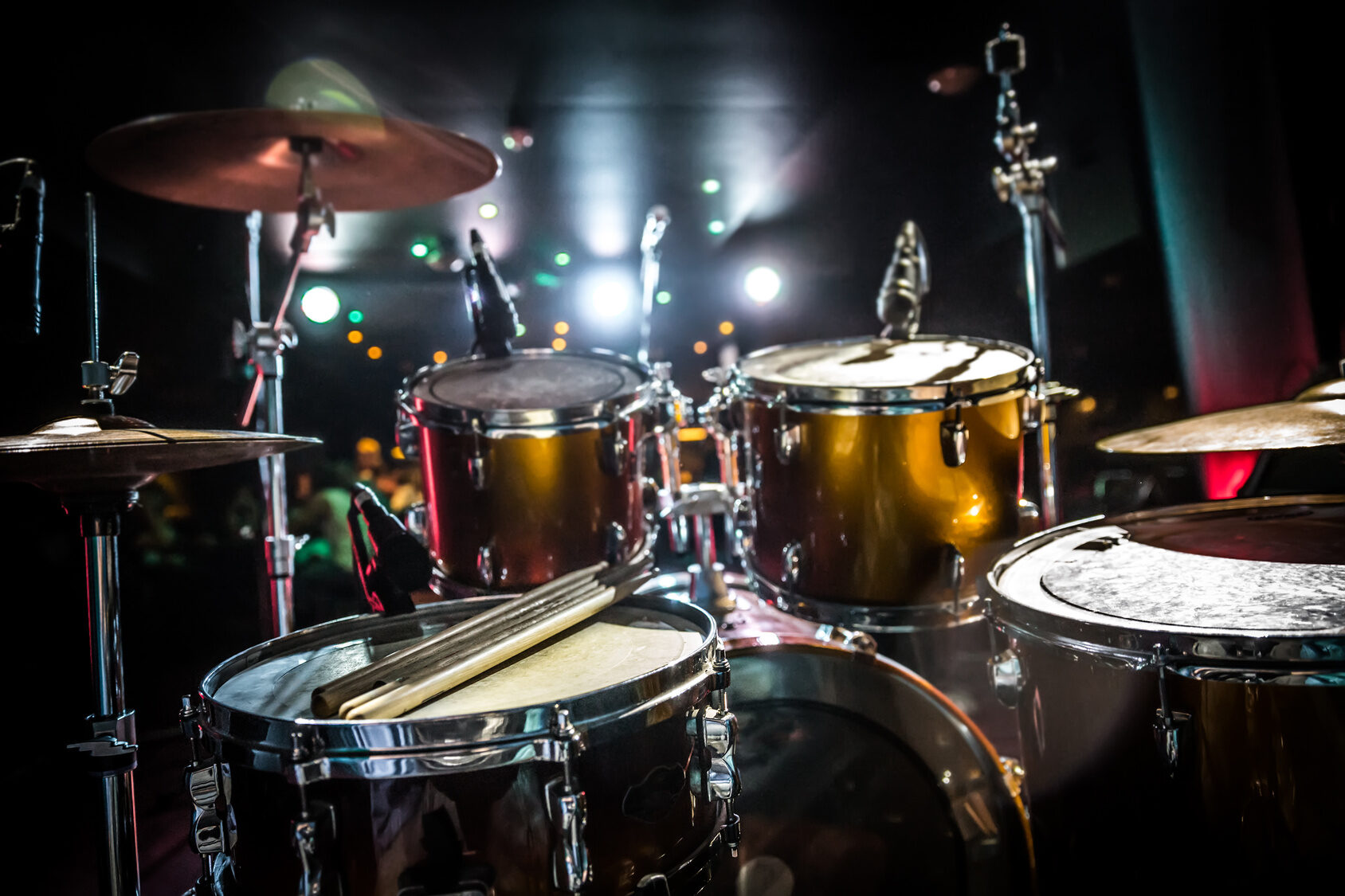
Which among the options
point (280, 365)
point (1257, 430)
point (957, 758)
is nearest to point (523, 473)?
point (280, 365)

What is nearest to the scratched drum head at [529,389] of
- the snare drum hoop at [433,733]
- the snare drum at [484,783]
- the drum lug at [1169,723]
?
the snare drum at [484,783]

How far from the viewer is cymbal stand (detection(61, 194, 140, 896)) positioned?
1422mm

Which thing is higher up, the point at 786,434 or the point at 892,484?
the point at 786,434

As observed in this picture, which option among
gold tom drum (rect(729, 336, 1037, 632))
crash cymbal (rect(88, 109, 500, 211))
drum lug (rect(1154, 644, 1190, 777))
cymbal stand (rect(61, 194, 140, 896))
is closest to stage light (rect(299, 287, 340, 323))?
crash cymbal (rect(88, 109, 500, 211))

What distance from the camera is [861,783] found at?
1671mm

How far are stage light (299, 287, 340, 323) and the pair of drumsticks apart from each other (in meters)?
2.90

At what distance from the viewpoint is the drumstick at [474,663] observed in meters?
1.03

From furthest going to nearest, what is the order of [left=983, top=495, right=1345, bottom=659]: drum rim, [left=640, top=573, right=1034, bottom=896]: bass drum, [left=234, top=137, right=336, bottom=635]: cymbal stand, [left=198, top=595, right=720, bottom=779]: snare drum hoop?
[left=234, top=137, right=336, bottom=635]: cymbal stand
[left=640, top=573, right=1034, bottom=896]: bass drum
[left=983, top=495, right=1345, bottom=659]: drum rim
[left=198, top=595, right=720, bottom=779]: snare drum hoop

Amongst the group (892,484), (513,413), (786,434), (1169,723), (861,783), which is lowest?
(861,783)

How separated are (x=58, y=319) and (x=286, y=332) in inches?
20.4

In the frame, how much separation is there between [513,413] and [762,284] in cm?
312

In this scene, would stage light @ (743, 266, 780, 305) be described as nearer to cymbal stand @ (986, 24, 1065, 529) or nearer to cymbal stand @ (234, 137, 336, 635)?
cymbal stand @ (986, 24, 1065, 529)

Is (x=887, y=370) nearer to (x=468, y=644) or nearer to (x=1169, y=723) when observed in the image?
(x=1169, y=723)

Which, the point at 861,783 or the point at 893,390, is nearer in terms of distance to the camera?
the point at 861,783
